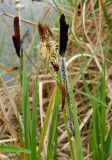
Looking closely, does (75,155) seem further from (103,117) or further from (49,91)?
(49,91)

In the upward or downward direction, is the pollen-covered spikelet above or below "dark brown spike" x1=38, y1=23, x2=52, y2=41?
Result: below

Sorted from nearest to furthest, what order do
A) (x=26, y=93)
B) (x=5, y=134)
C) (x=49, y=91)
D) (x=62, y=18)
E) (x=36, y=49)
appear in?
(x=62, y=18) → (x=26, y=93) → (x=5, y=134) → (x=49, y=91) → (x=36, y=49)

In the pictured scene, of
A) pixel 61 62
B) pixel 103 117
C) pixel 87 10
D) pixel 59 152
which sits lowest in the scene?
pixel 59 152

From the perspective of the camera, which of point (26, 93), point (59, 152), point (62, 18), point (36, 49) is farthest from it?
point (36, 49)

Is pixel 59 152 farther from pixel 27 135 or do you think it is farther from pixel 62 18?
pixel 62 18

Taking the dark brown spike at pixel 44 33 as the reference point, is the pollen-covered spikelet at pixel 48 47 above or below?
below

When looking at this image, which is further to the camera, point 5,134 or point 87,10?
point 87,10

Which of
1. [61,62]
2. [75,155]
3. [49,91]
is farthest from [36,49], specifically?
[61,62]

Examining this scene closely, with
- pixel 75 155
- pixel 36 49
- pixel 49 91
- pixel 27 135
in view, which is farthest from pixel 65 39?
pixel 36 49

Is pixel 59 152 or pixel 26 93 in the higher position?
pixel 26 93
